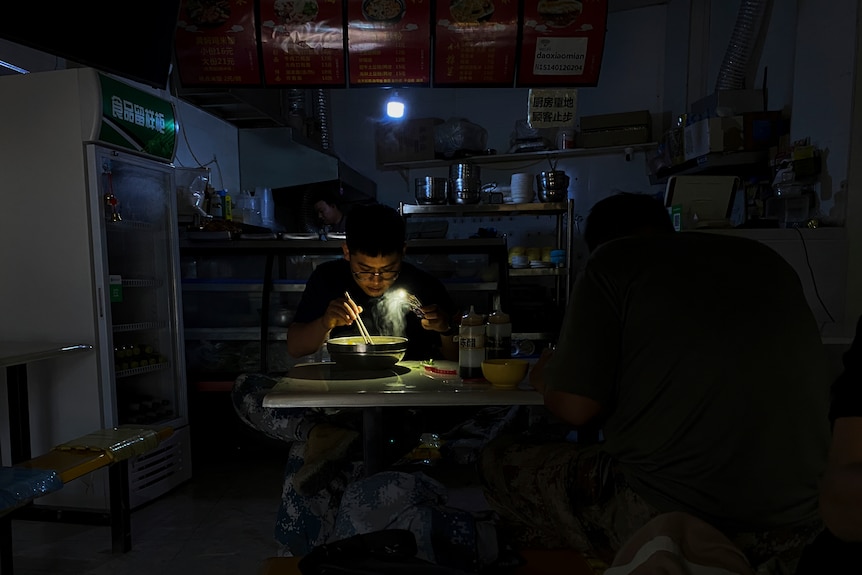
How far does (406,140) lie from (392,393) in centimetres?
534

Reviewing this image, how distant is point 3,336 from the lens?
311cm

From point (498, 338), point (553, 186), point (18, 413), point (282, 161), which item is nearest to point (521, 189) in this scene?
point (553, 186)

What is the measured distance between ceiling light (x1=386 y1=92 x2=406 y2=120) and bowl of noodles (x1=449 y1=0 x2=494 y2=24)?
3.22 meters

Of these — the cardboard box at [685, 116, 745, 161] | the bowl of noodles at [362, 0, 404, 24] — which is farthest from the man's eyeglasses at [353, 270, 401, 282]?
the cardboard box at [685, 116, 745, 161]

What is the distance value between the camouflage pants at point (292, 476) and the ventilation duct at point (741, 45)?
458 cm

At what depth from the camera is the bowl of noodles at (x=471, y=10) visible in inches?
138

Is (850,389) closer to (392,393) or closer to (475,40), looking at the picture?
(392,393)

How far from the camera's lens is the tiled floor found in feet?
8.46

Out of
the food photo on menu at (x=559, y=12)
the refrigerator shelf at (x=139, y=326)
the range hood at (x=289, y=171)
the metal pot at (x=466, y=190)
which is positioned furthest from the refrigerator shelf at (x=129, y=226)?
the food photo on menu at (x=559, y=12)

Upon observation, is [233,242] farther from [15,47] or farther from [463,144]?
[463,144]

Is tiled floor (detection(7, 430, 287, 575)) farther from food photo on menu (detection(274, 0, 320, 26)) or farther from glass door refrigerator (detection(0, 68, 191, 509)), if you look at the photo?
food photo on menu (detection(274, 0, 320, 26))

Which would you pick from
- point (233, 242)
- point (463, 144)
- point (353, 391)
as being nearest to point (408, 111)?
point (463, 144)

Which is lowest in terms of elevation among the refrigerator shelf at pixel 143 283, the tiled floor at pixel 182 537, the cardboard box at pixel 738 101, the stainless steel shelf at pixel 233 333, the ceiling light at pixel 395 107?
the tiled floor at pixel 182 537

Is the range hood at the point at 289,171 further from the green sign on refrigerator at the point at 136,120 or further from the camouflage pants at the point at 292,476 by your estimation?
the camouflage pants at the point at 292,476
